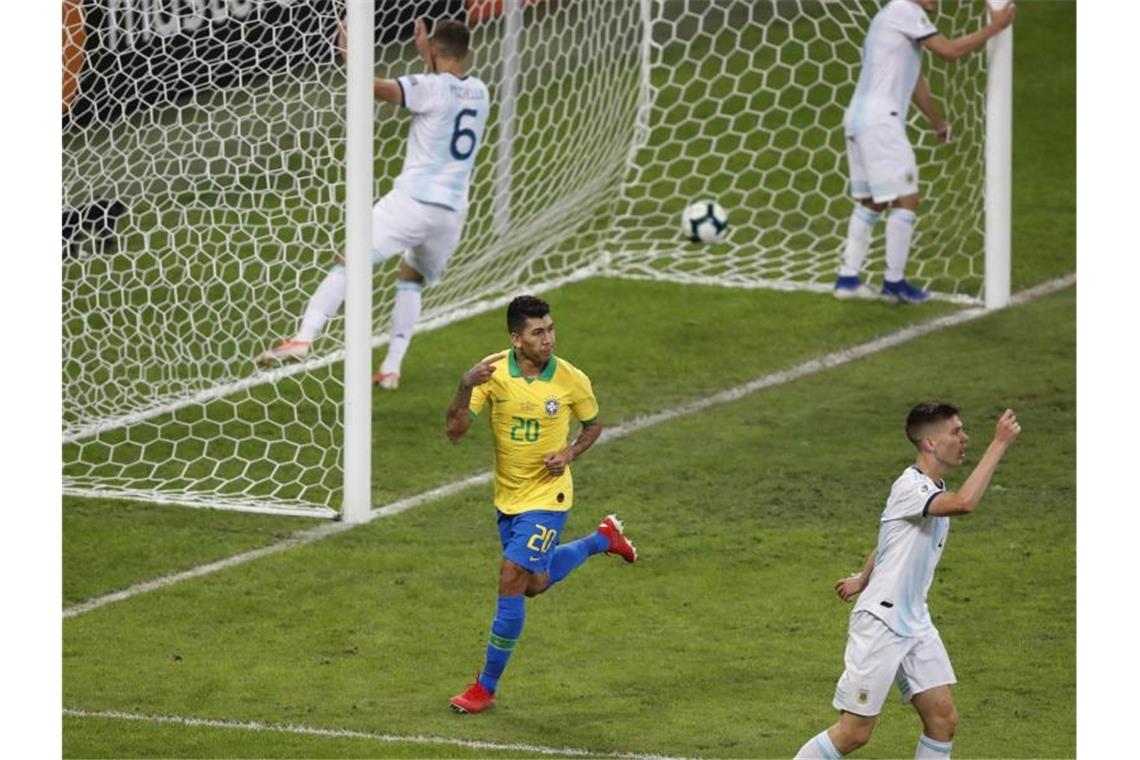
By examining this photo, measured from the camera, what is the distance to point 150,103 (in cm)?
1213

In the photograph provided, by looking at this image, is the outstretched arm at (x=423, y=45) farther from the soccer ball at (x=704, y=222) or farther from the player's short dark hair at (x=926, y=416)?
the player's short dark hair at (x=926, y=416)

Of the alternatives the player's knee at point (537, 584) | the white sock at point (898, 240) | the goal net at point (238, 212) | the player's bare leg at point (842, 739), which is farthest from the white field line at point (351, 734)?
the white sock at point (898, 240)

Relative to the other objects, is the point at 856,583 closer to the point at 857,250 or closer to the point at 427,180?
the point at 427,180

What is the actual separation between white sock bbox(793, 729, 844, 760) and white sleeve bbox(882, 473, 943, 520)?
787 millimetres

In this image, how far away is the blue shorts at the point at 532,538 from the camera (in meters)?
9.08

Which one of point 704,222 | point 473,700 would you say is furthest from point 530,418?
point 704,222

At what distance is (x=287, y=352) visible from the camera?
12766 millimetres

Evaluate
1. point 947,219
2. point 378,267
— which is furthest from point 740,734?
point 947,219

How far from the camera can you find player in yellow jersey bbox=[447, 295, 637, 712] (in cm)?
902

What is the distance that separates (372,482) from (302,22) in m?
2.43

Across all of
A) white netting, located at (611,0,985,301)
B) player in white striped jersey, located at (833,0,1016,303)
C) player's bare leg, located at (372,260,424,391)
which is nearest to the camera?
player's bare leg, located at (372,260,424,391)

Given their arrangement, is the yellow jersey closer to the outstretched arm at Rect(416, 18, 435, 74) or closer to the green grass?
the green grass

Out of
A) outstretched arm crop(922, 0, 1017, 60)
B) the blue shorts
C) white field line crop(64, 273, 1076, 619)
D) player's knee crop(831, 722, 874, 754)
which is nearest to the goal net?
white field line crop(64, 273, 1076, 619)

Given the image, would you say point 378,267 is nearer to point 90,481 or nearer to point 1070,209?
point 90,481
